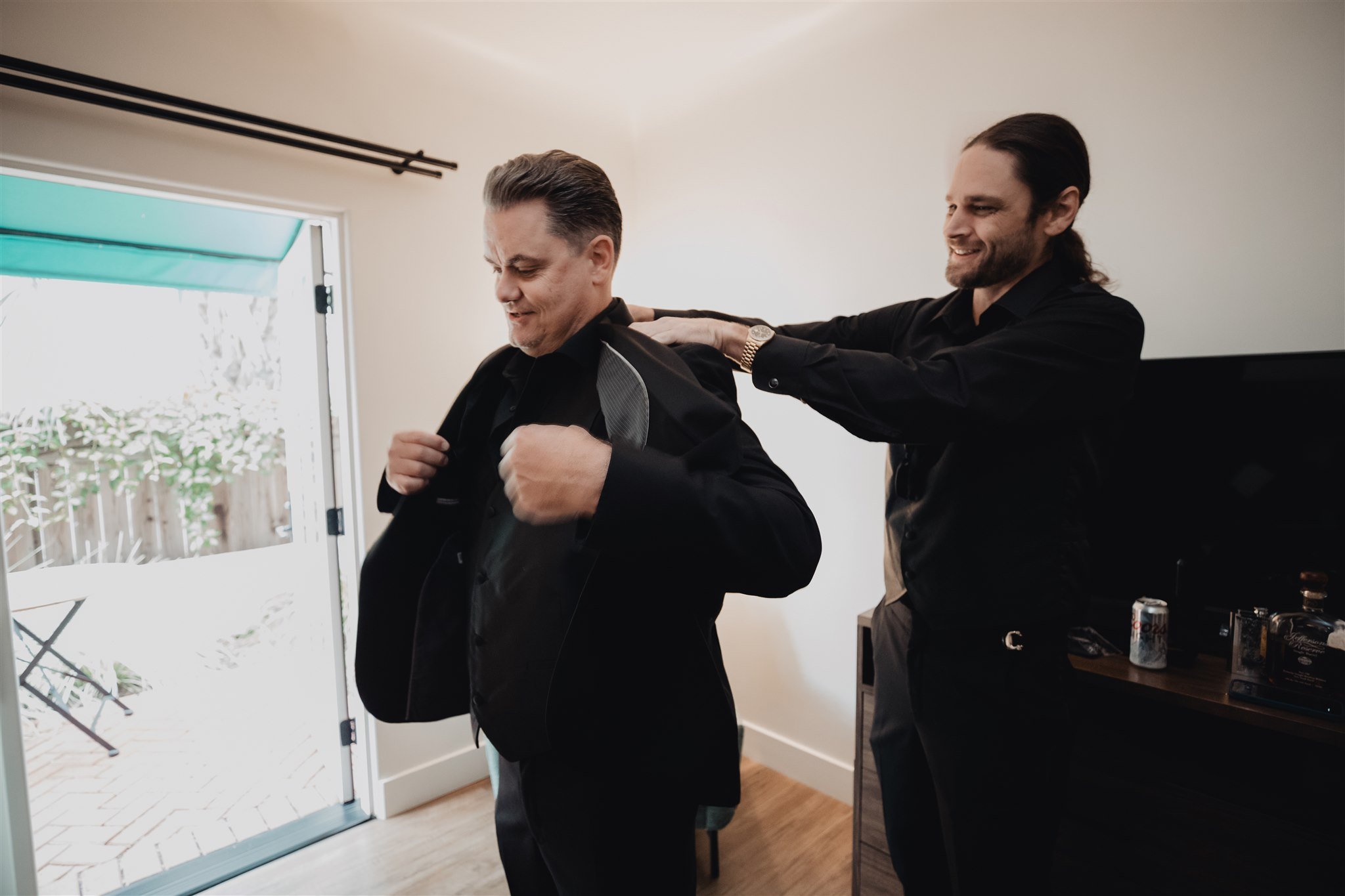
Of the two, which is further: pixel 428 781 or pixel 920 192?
pixel 428 781

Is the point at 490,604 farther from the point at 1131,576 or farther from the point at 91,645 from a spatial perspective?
the point at 91,645

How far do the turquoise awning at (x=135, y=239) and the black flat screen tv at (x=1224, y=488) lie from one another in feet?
9.26

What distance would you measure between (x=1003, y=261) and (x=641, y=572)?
934mm

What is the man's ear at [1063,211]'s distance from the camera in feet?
4.09

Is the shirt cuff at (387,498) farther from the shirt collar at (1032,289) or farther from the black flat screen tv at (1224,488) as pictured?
the black flat screen tv at (1224,488)

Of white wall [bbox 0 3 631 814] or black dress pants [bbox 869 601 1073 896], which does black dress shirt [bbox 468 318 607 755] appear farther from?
white wall [bbox 0 3 631 814]

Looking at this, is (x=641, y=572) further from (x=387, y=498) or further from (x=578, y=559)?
(x=387, y=498)

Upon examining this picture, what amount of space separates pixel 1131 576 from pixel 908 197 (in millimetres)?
1401

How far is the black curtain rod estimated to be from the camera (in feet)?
5.87

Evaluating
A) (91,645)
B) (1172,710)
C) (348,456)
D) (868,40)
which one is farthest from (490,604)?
(91,645)

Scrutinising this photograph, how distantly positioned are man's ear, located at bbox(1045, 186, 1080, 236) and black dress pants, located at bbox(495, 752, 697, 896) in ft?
3.82

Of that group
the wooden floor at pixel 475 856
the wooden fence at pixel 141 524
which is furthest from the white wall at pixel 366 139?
the wooden fence at pixel 141 524

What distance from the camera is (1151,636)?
1574 mm

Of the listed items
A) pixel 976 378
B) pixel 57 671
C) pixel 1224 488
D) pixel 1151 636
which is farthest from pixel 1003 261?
pixel 57 671
